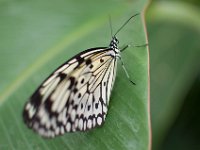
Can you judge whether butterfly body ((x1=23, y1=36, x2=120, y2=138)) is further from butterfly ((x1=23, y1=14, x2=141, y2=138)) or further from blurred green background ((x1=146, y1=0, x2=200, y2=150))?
blurred green background ((x1=146, y1=0, x2=200, y2=150))

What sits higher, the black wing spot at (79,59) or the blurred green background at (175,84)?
the black wing spot at (79,59)

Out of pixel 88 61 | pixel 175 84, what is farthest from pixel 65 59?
pixel 175 84

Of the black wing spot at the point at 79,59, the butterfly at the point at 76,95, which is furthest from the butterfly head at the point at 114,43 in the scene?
the black wing spot at the point at 79,59

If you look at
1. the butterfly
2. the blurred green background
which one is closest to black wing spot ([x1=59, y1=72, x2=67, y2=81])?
the butterfly

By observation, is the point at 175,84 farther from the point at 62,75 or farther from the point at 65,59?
the point at 62,75

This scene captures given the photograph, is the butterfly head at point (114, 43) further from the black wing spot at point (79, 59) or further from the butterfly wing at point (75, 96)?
the black wing spot at point (79, 59)

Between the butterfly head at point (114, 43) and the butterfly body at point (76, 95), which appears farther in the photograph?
the butterfly head at point (114, 43)

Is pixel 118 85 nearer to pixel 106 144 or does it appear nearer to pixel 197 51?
pixel 106 144

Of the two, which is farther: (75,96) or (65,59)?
(65,59)
